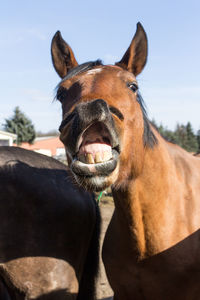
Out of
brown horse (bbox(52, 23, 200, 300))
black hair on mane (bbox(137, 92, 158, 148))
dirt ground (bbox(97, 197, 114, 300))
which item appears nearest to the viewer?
brown horse (bbox(52, 23, 200, 300))

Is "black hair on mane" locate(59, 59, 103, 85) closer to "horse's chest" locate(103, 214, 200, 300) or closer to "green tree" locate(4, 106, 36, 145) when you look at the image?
"horse's chest" locate(103, 214, 200, 300)

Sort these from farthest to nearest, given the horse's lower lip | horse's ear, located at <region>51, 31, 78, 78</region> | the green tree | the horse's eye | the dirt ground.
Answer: the green tree < the dirt ground < horse's ear, located at <region>51, 31, 78, 78</region> < the horse's eye < the horse's lower lip

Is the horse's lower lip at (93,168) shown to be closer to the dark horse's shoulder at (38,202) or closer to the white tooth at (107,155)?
the white tooth at (107,155)

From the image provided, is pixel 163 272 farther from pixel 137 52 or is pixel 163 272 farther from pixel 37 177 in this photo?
pixel 137 52

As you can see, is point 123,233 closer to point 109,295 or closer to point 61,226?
point 61,226

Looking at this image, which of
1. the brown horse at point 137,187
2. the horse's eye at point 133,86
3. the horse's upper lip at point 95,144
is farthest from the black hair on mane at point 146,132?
the horse's upper lip at point 95,144

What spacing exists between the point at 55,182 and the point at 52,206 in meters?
0.24

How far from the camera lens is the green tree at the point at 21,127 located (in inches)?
1585

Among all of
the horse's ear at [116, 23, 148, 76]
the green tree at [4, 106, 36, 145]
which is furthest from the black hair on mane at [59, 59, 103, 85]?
the green tree at [4, 106, 36, 145]

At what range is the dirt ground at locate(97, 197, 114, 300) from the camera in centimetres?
436

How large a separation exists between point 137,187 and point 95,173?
723 mm

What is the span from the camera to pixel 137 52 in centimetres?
262

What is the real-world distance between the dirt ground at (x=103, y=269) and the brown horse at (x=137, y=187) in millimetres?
813

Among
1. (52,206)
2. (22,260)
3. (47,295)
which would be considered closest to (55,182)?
(52,206)
